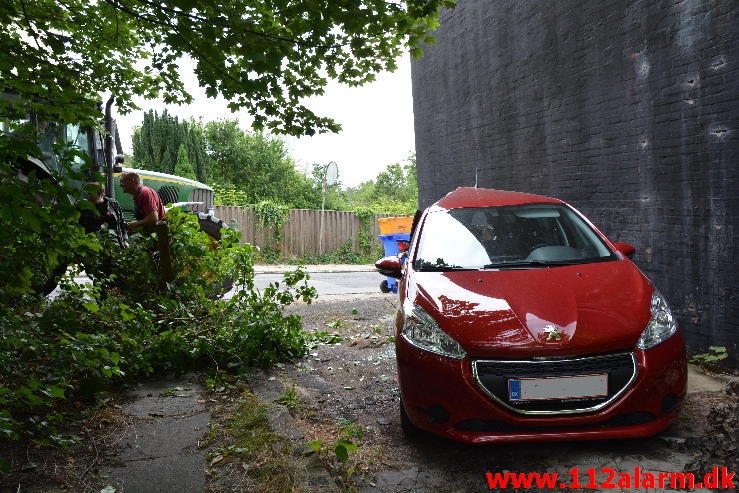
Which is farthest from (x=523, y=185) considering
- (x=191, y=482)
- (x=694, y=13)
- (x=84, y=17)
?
(x=191, y=482)

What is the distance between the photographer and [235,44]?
Answer: 3.87 m

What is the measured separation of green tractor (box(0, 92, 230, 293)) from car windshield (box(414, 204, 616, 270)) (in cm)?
230

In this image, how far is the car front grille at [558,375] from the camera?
3.07 meters

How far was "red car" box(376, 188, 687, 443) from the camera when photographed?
3070 mm

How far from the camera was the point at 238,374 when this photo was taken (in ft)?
16.6

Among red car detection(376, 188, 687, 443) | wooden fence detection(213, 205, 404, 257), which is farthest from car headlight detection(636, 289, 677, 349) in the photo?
wooden fence detection(213, 205, 404, 257)

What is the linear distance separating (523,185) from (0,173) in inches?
266

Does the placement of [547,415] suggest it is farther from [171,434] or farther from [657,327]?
[171,434]

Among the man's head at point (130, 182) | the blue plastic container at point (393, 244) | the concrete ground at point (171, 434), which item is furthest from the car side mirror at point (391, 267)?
the blue plastic container at point (393, 244)

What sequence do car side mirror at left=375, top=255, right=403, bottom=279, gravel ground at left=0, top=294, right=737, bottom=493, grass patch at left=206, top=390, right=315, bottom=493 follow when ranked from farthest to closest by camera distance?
1. car side mirror at left=375, top=255, right=403, bottom=279
2. gravel ground at left=0, top=294, right=737, bottom=493
3. grass patch at left=206, top=390, right=315, bottom=493

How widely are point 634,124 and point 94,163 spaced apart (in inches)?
200

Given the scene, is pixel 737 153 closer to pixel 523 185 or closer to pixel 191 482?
pixel 523 185

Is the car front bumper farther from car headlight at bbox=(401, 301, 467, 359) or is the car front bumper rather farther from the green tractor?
the green tractor

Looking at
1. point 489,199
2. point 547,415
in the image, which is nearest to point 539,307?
point 547,415
